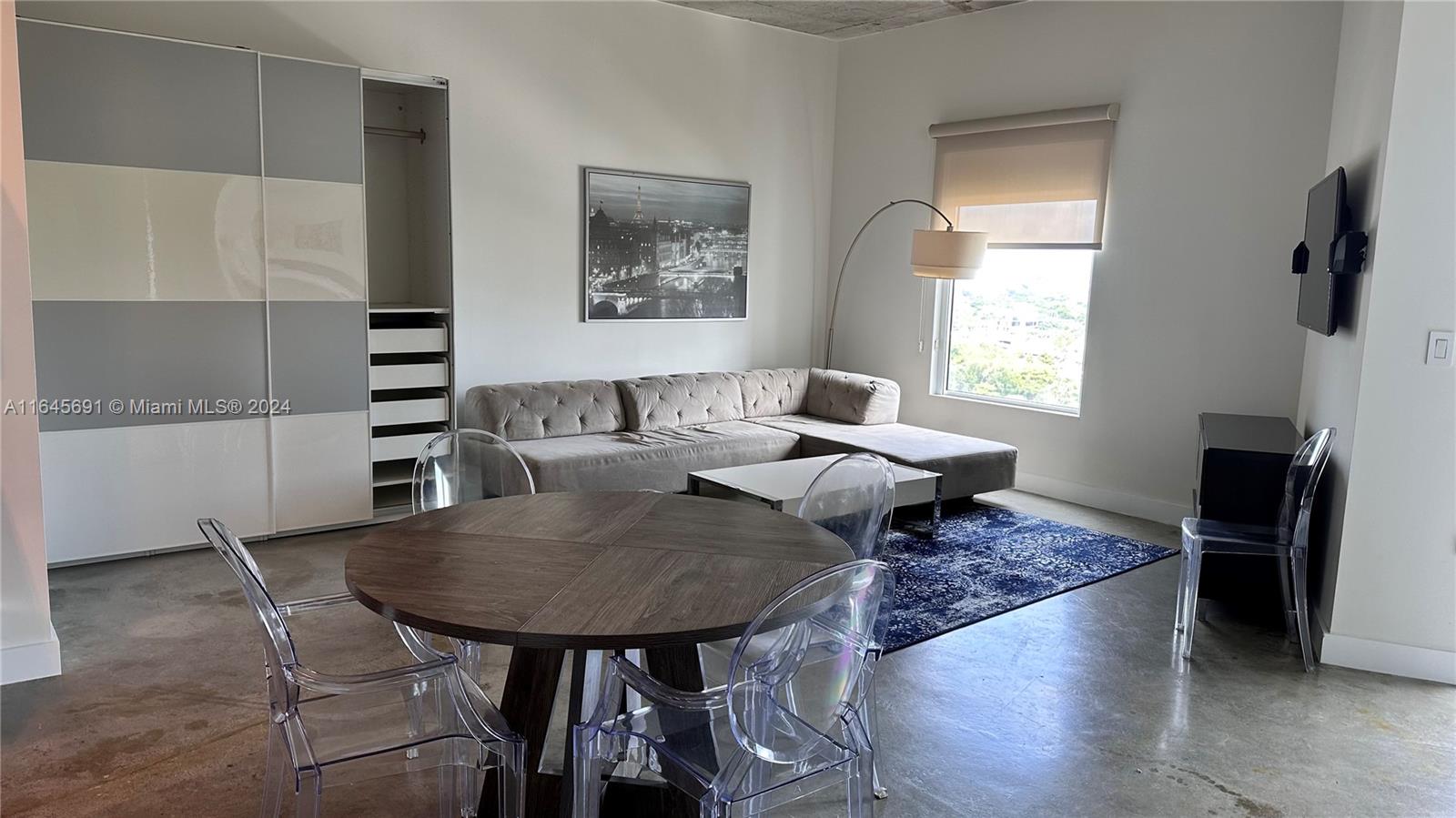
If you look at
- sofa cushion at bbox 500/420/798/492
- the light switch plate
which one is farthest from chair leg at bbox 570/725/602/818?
the light switch plate

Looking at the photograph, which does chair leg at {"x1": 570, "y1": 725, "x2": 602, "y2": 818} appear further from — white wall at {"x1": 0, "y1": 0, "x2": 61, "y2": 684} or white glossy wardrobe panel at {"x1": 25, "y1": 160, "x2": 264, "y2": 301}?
white glossy wardrobe panel at {"x1": 25, "y1": 160, "x2": 264, "y2": 301}

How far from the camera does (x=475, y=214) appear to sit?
5164 mm

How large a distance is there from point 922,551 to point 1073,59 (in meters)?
2.96

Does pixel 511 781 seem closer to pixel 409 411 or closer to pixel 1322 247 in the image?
pixel 409 411

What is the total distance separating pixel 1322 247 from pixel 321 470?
438 cm

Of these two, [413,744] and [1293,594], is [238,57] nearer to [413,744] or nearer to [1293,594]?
[413,744]

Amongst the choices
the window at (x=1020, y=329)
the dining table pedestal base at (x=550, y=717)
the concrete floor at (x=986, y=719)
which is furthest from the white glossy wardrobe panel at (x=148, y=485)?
the window at (x=1020, y=329)

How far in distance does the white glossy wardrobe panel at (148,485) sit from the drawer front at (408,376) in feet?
1.82

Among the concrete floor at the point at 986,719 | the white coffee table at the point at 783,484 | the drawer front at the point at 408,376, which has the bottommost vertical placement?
the concrete floor at the point at 986,719

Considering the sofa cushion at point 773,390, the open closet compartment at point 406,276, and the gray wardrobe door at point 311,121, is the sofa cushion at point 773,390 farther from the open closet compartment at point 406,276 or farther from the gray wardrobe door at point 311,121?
the gray wardrobe door at point 311,121

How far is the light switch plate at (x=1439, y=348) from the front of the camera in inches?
121

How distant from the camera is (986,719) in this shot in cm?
289

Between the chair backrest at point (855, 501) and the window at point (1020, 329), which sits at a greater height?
the window at point (1020, 329)

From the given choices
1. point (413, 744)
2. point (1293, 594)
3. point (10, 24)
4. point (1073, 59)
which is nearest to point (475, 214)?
point (10, 24)
